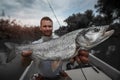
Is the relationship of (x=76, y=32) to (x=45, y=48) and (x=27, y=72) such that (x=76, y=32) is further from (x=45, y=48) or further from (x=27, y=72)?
(x=27, y=72)

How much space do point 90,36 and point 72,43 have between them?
0.27 metres

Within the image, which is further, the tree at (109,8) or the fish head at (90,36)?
the tree at (109,8)

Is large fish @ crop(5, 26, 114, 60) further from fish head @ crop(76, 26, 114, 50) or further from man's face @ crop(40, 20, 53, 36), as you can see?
man's face @ crop(40, 20, 53, 36)

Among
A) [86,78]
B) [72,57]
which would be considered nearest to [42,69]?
[72,57]

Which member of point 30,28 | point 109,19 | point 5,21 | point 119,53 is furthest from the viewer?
point 30,28

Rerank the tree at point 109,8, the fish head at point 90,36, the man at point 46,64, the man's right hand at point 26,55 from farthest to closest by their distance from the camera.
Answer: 1. the tree at point 109,8
2. the man at point 46,64
3. the man's right hand at point 26,55
4. the fish head at point 90,36

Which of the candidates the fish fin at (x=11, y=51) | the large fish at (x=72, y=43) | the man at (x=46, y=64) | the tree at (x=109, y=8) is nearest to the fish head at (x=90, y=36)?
the large fish at (x=72, y=43)

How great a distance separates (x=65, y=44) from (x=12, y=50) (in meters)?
0.85

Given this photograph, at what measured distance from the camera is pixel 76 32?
355 centimetres

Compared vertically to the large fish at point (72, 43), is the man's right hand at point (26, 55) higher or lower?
lower

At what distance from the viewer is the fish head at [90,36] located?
11.1 feet

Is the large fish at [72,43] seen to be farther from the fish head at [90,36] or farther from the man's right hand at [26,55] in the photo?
the man's right hand at [26,55]

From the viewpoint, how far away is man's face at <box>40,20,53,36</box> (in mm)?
4262

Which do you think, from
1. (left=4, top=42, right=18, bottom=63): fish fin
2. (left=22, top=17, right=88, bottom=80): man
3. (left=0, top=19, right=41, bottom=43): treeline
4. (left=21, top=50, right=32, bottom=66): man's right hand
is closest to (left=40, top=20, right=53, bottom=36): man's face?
(left=22, top=17, right=88, bottom=80): man
